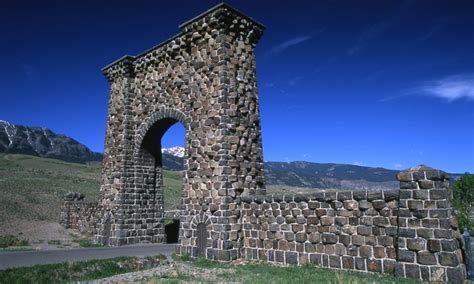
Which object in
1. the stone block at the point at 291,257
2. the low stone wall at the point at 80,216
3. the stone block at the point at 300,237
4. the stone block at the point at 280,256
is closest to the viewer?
the stone block at the point at 300,237

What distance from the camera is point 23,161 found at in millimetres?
80562

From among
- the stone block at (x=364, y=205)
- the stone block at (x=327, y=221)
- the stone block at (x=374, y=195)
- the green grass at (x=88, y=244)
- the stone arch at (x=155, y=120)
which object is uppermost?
the stone arch at (x=155, y=120)

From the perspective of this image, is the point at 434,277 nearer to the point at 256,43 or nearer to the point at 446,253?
the point at 446,253

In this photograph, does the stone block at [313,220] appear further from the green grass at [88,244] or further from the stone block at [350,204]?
the green grass at [88,244]

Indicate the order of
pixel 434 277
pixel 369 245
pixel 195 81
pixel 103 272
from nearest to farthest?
pixel 434 277 < pixel 369 245 < pixel 103 272 < pixel 195 81

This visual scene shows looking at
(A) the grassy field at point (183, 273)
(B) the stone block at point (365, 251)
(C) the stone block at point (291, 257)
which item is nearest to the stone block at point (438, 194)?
(A) the grassy field at point (183, 273)

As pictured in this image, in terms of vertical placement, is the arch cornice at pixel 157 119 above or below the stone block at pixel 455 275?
above

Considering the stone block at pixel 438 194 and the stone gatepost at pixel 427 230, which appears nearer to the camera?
the stone gatepost at pixel 427 230

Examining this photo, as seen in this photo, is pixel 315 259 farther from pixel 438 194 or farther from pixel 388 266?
pixel 438 194

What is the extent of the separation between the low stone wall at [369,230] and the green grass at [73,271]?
3764 millimetres

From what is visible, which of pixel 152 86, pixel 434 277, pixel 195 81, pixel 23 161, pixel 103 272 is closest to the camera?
pixel 434 277

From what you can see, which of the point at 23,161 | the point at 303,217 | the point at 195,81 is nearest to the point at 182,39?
the point at 195,81

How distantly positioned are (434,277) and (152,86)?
44.1ft

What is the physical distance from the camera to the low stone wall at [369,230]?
28.5 feet
